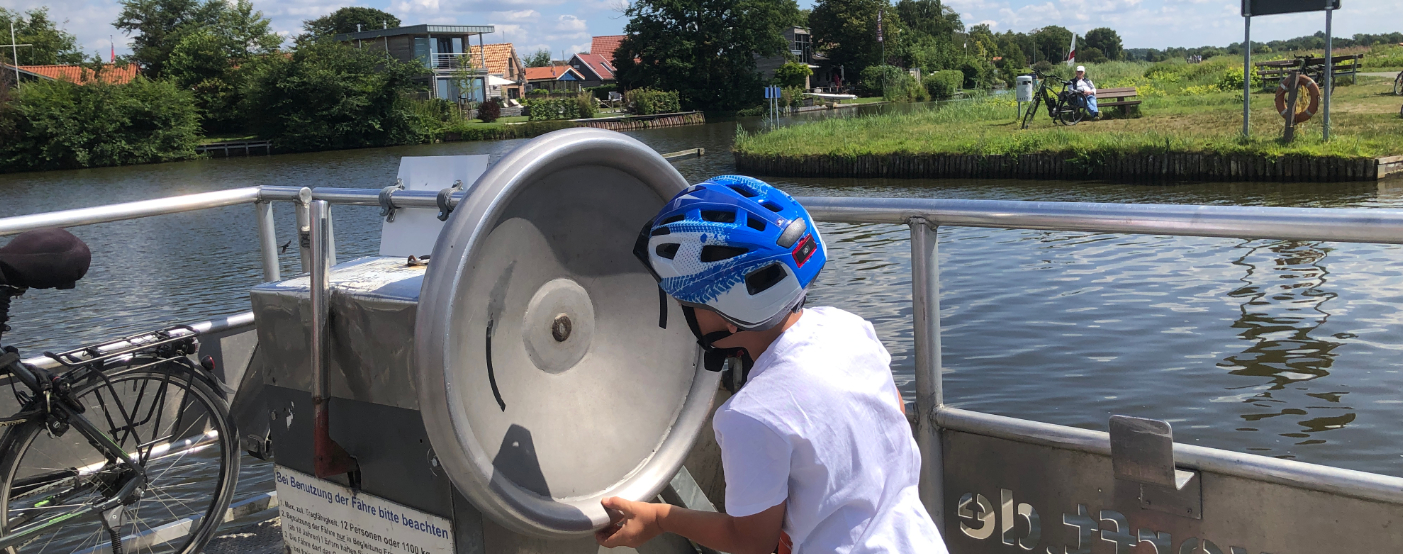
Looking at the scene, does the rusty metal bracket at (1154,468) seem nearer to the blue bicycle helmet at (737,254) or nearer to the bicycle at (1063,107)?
the blue bicycle helmet at (737,254)

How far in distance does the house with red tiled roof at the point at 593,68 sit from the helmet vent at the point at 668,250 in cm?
10946

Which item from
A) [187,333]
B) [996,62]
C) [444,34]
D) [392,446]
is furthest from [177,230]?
[996,62]

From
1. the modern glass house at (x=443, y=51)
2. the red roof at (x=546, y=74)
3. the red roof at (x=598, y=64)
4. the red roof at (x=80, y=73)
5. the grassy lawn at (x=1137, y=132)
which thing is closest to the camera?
the grassy lawn at (x=1137, y=132)

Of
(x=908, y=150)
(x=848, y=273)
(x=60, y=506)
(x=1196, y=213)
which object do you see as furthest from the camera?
(x=908, y=150)

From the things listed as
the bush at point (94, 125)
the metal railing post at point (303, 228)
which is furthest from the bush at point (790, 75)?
the metal railing post at point (303, 228)

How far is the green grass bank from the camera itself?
62.2ft

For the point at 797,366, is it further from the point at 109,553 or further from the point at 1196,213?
the point at 109,553

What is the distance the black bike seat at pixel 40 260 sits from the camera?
2807 mm

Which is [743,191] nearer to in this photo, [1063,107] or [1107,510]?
[1107,510]

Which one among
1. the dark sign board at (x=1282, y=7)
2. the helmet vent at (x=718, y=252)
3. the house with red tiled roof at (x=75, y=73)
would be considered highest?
the house with red tiled roof at (x=75, y=73)

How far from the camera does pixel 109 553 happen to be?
3.04 m

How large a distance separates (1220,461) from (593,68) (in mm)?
111645

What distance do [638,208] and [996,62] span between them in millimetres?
147345

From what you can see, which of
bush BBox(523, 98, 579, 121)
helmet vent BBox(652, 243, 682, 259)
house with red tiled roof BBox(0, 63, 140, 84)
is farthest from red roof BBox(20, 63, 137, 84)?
helmet vent BBox(652, 243, 682, 259)
